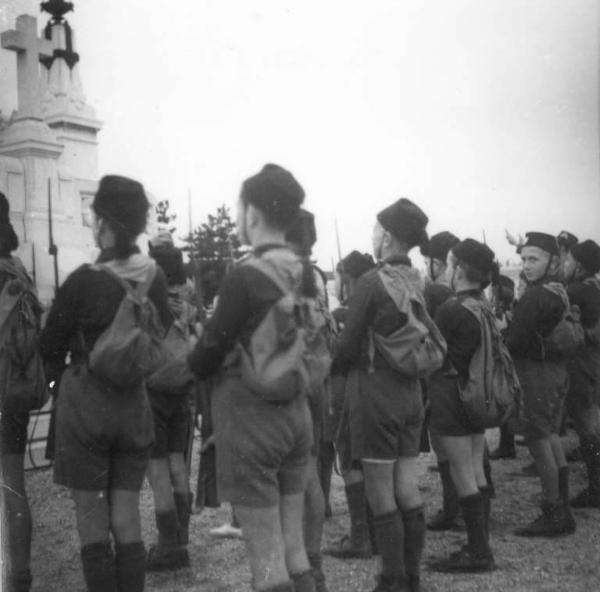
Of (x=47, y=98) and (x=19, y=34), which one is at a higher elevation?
(x=47, y=98)

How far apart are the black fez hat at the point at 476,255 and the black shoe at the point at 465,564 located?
4.90 feet

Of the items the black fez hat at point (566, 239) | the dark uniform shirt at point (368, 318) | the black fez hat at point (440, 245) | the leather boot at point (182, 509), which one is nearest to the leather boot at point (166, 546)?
the leather boot at point (182, 509)

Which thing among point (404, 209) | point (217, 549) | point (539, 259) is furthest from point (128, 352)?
point (539, 259)

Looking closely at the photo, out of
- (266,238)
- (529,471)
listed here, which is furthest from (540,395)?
(266,238)

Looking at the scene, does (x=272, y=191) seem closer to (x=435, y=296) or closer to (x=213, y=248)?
(x=213, y=248)

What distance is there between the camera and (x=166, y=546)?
4332 mm

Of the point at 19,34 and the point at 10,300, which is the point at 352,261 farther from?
the point at 19,34

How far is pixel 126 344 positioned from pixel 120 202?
21.8 inches

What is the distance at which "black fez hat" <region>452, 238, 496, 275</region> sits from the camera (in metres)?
4.51

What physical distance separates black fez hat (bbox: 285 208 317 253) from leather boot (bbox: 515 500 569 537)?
2.24 meters

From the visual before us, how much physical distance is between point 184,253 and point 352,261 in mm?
1195

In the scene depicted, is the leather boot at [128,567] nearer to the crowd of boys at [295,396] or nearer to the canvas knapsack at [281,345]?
the crowd of boys at [295,396]

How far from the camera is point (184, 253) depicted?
15.3ft

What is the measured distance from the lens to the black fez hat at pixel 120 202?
10.6ft
